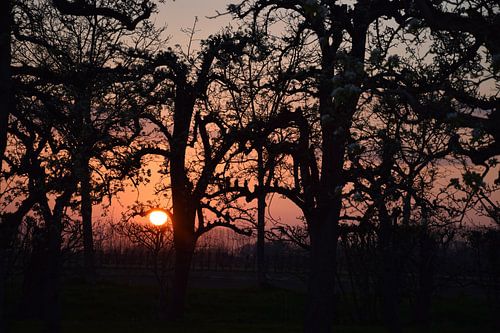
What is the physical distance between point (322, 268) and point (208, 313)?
13.2 m

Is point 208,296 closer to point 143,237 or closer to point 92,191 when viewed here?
point 143,237

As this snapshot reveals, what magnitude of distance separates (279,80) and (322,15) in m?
10.4

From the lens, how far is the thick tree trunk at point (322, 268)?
19.2m

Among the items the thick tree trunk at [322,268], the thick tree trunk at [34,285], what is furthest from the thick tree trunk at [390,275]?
the thick tree trunk at [34,285]

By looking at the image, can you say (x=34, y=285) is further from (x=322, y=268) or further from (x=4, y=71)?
(x=4, y=71)

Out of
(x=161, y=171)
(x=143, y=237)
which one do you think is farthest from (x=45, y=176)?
(x=143, y=237)

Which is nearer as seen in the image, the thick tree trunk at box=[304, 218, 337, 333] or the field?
the thick tree trunk at box=[304, 218, 337, 333]

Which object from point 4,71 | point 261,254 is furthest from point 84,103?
point 261,254

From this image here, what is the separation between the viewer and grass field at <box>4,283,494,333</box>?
24.6 metres

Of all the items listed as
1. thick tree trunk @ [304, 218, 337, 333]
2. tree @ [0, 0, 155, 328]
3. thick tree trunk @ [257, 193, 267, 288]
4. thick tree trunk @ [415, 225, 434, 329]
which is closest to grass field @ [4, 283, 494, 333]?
thick tree trunk @ [415, 225, 434, 329]

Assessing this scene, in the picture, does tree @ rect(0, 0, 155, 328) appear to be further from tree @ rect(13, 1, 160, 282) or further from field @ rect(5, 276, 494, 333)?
field @ rect(5, 276, 494, 333)

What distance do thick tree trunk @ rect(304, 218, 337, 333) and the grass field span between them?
16.6 ft

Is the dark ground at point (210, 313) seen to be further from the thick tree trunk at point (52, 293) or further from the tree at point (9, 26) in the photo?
the tree at point (9, 26)

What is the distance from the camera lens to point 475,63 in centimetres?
1380
